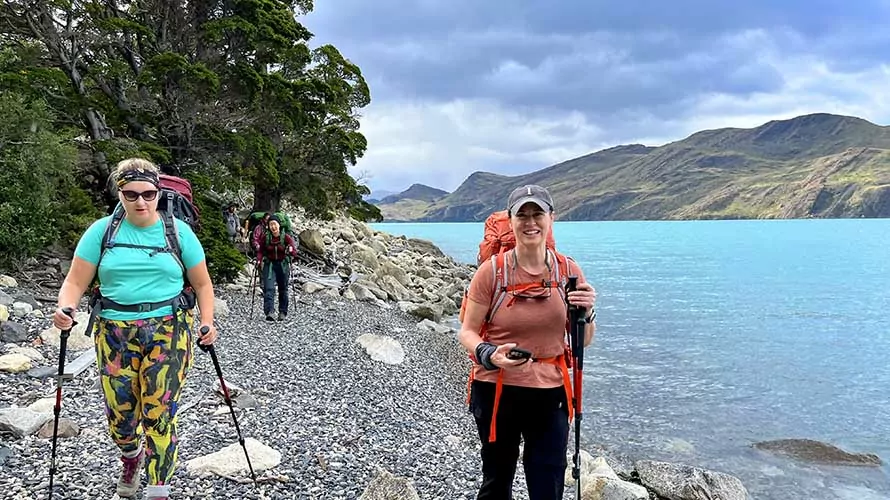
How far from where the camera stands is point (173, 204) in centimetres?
443

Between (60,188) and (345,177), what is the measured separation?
1182cm

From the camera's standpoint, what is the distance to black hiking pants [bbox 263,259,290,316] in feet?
44.2

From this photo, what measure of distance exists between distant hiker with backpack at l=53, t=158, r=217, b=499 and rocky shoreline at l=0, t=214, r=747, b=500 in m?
1.31

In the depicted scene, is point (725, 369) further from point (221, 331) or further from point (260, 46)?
point (260, 46)

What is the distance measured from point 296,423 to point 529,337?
494cm

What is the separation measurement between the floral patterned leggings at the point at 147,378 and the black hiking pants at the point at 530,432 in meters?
2.09

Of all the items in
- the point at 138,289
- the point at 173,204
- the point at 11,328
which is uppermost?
the point at 173,204

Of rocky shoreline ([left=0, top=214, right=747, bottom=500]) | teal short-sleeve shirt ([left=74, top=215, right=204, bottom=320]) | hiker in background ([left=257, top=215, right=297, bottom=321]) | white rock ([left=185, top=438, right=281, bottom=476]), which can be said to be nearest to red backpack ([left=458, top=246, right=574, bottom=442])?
teal short-sleeve shirt ([left=74, top=215, right=204, bottom=320])

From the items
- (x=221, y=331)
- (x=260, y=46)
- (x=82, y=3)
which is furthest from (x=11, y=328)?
(x=260, y=46)

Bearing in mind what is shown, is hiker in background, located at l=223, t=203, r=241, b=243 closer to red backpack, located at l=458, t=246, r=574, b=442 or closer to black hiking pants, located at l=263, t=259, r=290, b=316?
black hiking pants, located at l=263, t=259, r=290, b=316

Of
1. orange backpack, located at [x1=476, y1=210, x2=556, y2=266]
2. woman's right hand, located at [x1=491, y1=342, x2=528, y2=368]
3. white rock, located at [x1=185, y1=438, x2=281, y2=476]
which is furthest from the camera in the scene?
white rock, located at [x1=185, y1=438, x2=281, y2=476]

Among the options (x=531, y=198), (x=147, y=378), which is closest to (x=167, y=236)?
(x=147, y=378)

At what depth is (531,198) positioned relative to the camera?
12.0ft

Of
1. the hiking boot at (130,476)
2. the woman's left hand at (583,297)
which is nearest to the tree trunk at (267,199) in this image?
the hiking boot at (130,476)
